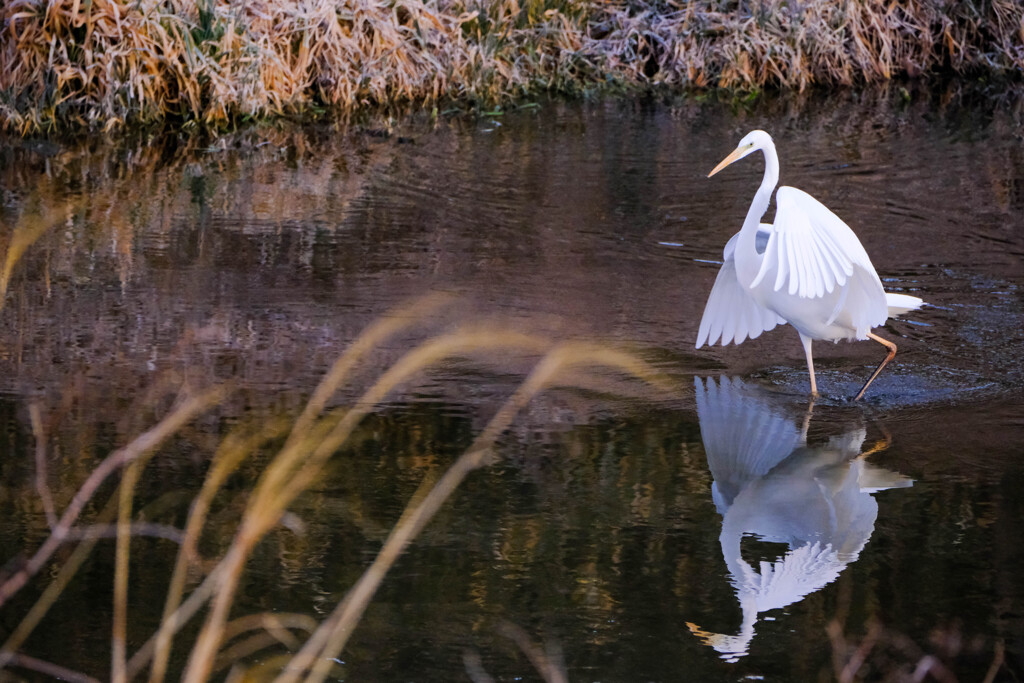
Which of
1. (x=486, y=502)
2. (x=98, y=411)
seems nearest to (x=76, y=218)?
(x=98, y=411)

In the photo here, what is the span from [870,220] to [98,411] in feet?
16.0

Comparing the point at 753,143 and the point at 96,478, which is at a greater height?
the point at 753,143

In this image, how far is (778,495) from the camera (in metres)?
4.38

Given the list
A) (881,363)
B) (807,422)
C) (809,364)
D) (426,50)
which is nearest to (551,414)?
(807,422)

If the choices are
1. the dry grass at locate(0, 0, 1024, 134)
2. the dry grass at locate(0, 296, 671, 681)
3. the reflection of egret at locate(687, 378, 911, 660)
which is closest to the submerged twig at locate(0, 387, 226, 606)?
the dry grass at locate(0, 296, 671, 681)

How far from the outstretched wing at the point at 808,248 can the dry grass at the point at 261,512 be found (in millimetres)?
780

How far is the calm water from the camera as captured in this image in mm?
3520

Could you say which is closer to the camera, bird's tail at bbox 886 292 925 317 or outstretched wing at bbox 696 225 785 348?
bird's tail at bbox 886 292 925 317

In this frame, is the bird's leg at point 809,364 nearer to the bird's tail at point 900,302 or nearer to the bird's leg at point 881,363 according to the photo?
the bird's leg at point 881,363

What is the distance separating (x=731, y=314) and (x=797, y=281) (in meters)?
1.07

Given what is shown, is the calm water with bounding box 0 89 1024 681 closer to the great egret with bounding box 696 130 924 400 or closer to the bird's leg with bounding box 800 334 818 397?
the bird's leg with bounding box 800 334 818 397

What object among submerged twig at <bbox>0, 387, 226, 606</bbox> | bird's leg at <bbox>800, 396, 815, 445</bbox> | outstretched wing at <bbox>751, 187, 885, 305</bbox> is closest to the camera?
submerged twig at <bbox>0, 387, 226, 606</bbox>

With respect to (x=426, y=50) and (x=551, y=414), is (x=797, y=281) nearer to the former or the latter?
(x=551, y=414)

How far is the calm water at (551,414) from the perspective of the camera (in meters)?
3.52
